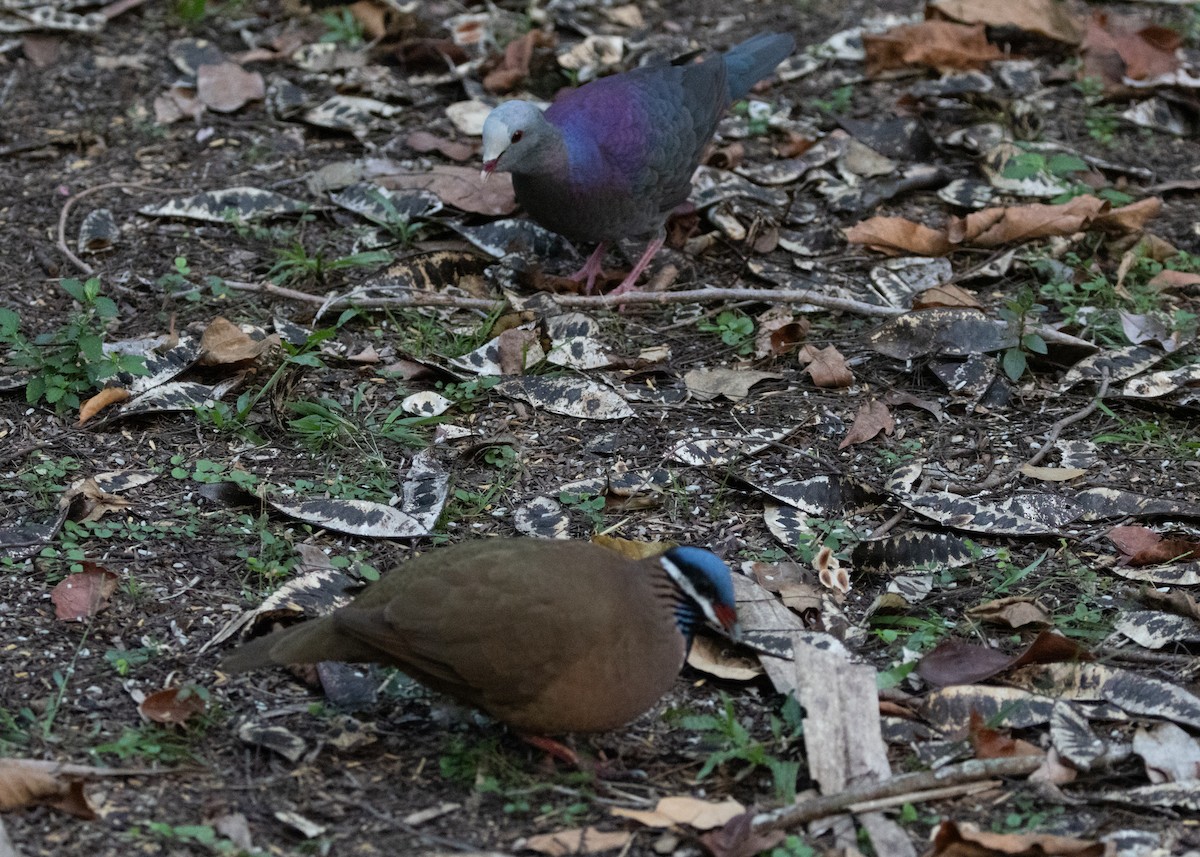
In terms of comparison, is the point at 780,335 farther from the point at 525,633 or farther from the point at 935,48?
the point at 935,48

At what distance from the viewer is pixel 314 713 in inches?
122

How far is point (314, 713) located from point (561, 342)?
1886 mm

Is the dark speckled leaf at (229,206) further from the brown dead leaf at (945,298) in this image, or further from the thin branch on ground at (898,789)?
the thin branch on ground at (898,789)

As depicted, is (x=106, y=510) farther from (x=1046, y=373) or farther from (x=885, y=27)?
(x=885, y=27)

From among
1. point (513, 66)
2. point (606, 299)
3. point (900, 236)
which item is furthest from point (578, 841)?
point (513, 66)

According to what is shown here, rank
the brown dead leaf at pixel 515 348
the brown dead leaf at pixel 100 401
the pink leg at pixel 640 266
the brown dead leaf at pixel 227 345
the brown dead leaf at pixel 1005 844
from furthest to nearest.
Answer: the pink leg at pixel 640 266
the brown dead leaf at pixel 515 348
the brown dead leaf at pixel 227 345
the brown dead leaf at pixel 100 401
the brown dead leaf at pixel 1005 844

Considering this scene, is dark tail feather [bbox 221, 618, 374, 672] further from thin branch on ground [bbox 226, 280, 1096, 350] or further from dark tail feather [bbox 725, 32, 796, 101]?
dark tail feather [bbox 725, 32, 796, 101]

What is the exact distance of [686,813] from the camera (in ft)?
9.29

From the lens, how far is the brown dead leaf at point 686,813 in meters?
2.81

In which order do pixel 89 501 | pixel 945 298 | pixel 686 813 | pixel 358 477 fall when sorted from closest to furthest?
1. pixel 686 813
2. pixel 89 501
3. pixel 358 477
4. pixel 945 298

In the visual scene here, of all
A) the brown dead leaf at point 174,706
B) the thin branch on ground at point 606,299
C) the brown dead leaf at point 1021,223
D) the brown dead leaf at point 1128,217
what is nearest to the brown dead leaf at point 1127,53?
the brown dead leaf at point 1128,217

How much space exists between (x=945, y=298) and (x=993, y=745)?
2.18 m

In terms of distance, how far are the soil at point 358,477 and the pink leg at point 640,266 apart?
0.31ft

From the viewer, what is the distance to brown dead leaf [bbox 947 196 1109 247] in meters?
5.17
